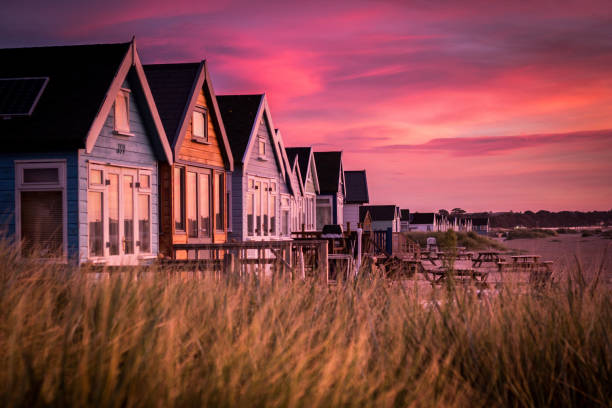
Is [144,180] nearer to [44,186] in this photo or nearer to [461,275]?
[44,186]

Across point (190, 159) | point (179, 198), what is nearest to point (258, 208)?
Result: point (190, 159)

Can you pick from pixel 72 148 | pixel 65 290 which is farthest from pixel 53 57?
pixel 65 290

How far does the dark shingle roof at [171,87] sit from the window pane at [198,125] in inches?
29.3

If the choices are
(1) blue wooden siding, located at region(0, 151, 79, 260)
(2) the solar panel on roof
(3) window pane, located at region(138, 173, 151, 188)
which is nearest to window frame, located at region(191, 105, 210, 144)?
(3) window pane, located at region(138, 173, 151, 188)

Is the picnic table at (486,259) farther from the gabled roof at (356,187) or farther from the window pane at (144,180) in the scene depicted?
the gabled roof at (356,187)

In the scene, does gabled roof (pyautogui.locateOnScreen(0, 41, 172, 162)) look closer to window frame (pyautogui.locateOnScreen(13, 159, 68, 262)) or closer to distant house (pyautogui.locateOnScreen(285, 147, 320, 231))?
window frame (pyautogui.locateOnScreen(13, 159, 68, 262))

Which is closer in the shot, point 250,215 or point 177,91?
point 177,91

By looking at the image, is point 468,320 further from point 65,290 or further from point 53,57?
point 53,57

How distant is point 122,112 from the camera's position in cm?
1478

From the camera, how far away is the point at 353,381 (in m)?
3.98

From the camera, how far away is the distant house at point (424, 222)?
14012 cm

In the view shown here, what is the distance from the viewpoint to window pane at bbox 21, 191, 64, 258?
12.7 meters

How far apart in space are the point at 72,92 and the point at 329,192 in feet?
99.7

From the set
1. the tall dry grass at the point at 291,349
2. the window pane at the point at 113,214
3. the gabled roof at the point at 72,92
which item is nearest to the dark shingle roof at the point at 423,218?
the gabled roof at the point at 72,92
